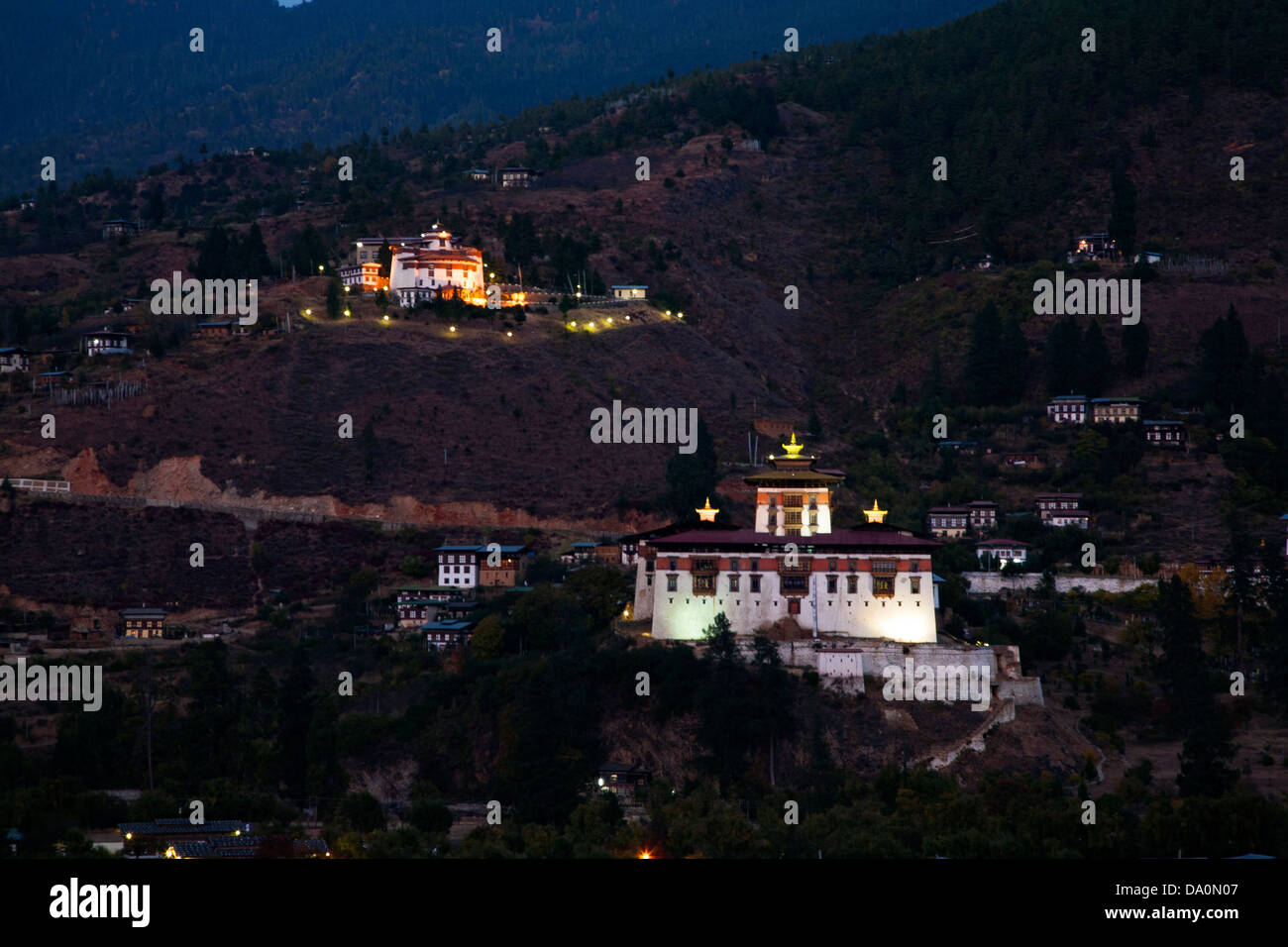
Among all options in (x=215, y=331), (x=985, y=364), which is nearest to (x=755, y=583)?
(x=985, y=364)

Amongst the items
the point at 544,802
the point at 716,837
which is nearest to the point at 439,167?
the point at 544,802

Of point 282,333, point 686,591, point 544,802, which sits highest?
point 282,333

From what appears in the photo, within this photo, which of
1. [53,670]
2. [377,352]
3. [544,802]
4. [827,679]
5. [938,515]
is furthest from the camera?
[377,352]

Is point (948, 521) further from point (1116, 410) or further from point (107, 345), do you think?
point (107, 345)

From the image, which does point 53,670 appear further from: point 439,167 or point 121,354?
point 439,167

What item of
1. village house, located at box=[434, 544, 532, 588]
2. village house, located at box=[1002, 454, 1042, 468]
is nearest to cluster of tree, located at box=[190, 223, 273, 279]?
village house, located at box=[434, 544, 532, 588]

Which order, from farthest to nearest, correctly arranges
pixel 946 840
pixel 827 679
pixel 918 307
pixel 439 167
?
pixel 439 167
pixel 918 307
pixel 827 679
pixel 946 840
